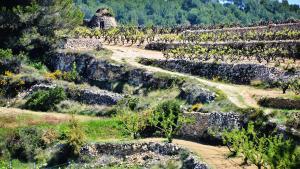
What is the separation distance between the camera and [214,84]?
6028 centimetres

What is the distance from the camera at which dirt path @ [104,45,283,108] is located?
53906 mm

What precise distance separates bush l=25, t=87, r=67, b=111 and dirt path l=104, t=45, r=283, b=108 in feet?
31.9

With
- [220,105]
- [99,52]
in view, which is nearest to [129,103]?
[220,105]

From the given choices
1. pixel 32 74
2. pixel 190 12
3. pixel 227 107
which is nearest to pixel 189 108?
pixel 227 107

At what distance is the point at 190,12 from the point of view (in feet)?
642

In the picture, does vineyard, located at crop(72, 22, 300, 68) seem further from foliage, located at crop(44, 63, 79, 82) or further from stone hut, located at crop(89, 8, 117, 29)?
foliage, located at crop(44, 63, 79, 82)

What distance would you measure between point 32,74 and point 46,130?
16.2 meters

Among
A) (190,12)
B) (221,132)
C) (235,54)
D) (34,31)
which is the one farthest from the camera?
(190,12)

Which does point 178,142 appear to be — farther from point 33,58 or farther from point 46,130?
point 33,58

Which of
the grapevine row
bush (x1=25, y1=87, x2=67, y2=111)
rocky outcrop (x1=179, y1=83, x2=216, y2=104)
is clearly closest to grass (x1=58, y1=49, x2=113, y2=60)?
the grapevine row

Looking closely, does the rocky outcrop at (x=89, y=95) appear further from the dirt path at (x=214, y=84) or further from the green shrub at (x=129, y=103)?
the dirt path at (x=214, y=84)

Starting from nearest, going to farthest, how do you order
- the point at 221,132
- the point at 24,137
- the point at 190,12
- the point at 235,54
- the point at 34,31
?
the point at 221,132
the point at 24,137
the point at 235,54
the point at 34,31
the point at 190,12

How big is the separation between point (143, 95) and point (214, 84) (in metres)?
7.99

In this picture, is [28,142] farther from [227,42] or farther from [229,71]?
[227,42]
